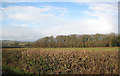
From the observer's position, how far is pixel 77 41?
33.2ft

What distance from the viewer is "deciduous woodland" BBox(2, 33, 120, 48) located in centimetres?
963

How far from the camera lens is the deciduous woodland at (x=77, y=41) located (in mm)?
9633

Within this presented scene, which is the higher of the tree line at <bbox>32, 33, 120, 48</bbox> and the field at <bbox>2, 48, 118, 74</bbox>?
the tree line at <bbox>32, 33, 120, 48</bbox>

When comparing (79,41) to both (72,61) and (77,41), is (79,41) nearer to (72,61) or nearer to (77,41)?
(77,41)

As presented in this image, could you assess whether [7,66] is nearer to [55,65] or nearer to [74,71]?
[55,65]

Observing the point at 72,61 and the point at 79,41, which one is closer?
the point at 72,61

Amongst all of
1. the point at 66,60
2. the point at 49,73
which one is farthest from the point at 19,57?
the point at 66,60

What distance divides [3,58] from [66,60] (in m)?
7.04

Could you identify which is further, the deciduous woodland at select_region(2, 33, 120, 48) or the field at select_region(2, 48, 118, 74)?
the deciduous woodland at select_region(2, 33, 120, 48)

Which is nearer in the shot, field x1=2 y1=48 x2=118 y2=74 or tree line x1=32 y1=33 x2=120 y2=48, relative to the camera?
field x1=2 y1=48 x2=118 y2=74

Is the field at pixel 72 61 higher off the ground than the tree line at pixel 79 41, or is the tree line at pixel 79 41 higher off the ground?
the tree line at pixel 79 41

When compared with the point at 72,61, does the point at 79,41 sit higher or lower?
higher

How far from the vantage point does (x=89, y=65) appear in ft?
20.4

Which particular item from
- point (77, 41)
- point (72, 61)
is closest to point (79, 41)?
point (77, 41)
